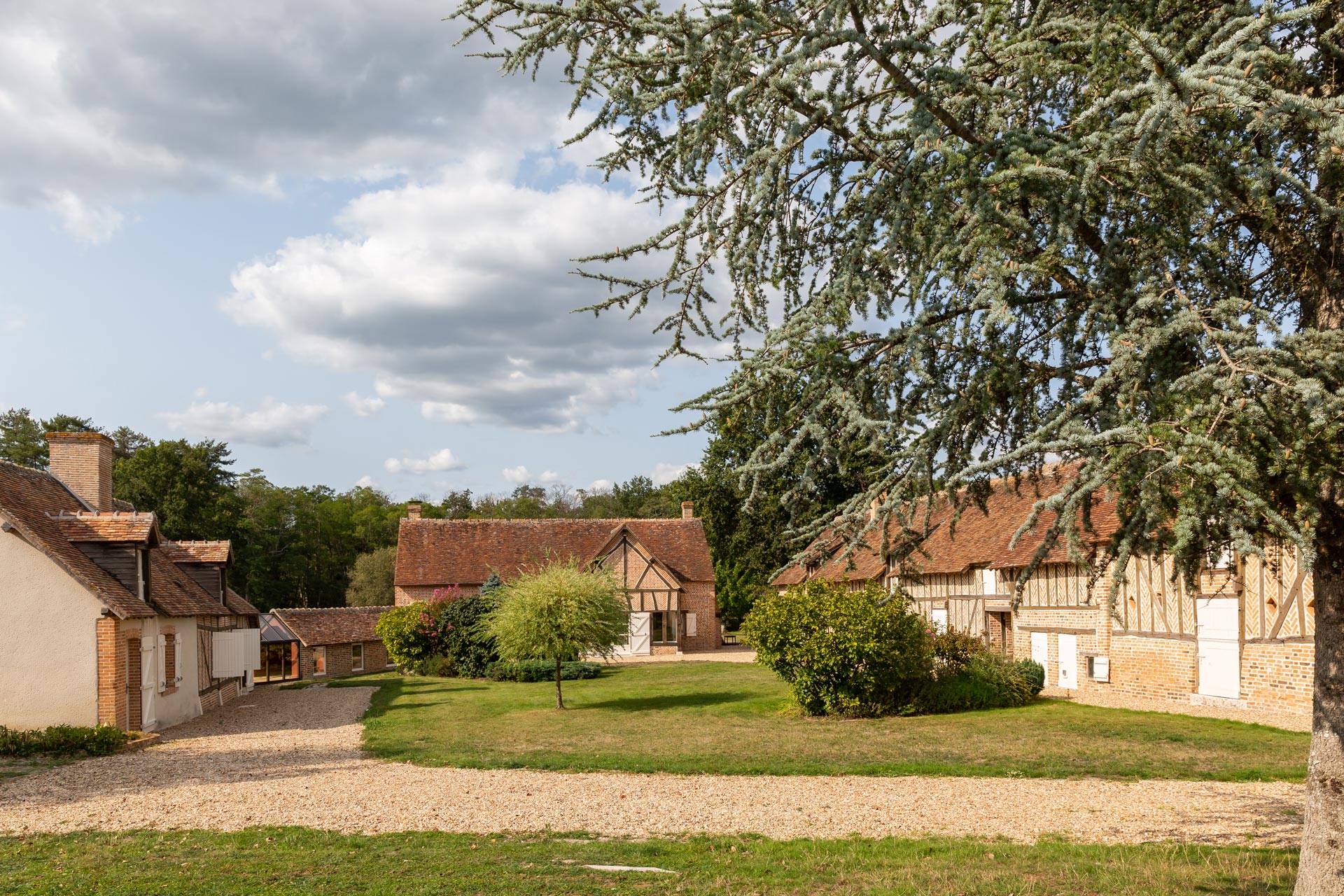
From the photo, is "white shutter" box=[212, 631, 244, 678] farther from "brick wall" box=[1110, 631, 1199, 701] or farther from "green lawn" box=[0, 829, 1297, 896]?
"brick wall" box=[1110, 631, 1199, 701]

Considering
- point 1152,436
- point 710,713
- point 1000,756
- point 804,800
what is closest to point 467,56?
point 1152,436

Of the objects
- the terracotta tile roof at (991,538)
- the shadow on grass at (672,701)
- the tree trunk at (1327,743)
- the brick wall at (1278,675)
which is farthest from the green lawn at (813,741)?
the tree trunk at (1327,743)

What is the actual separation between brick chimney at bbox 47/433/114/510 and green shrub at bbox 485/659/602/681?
1227 centimetres

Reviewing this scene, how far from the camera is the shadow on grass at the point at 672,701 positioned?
20734 millimetres

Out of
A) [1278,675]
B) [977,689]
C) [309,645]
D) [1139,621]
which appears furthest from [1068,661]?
[309,645]

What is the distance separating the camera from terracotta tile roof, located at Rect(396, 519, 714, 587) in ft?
126

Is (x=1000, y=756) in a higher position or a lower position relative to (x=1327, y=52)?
lower

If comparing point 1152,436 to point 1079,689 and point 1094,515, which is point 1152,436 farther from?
point 1079,689

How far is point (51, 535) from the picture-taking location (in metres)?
15.7

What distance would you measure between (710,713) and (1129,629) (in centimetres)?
851

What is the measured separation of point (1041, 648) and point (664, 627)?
19085mm

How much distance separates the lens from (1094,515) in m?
18.6

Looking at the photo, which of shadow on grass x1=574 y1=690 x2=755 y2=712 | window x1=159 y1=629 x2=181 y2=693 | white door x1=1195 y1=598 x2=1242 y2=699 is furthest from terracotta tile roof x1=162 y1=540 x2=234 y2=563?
white door x1=1195 y1=598 x2=1242 y2=699

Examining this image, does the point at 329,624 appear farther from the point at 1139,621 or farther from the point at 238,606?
the point at 1139,621
